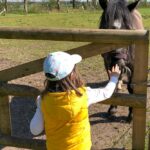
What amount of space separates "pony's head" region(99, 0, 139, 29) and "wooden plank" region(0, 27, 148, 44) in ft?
4.41

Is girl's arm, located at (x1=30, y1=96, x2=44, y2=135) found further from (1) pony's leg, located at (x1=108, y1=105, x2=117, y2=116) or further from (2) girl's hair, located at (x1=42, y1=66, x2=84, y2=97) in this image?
(1) pony's leg, located at (x1=108, y1=105, x2=117, y2=116)

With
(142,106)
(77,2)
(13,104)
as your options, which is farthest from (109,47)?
(77,2)

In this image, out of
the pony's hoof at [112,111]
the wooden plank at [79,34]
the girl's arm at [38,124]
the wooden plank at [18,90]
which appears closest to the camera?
the girl's arm at [38,124]

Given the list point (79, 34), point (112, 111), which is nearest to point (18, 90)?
point (79, 34)

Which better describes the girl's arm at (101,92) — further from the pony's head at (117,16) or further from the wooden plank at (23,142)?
the pony's head at (117,16)

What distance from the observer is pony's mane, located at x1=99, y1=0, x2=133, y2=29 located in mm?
5359

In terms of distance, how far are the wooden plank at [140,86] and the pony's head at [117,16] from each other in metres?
1.39

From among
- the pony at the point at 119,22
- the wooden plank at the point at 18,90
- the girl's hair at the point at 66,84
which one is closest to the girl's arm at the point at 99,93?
the girl's hair at the point at 66,84

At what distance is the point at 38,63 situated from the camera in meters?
4.28

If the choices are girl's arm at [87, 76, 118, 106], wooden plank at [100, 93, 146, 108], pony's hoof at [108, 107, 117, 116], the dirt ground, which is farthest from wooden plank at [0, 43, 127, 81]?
pony's hoof at [108, 107, 117, 116]

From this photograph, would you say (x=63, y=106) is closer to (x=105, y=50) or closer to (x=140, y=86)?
(x=105, y=50)

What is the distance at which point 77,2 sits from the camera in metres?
50.0

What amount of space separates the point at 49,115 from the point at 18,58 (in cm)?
793

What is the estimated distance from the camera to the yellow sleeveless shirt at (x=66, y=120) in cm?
323
